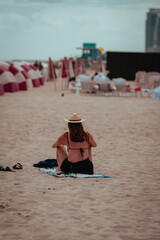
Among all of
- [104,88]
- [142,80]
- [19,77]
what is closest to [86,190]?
[104,88]

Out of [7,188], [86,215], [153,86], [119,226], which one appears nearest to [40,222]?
[86,215]

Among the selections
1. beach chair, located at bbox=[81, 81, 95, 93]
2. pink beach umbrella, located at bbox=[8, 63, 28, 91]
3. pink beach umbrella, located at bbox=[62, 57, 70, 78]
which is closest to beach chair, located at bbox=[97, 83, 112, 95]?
beach chair, located at bbox=[81, 81, 95, 93]

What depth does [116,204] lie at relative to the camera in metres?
4.62

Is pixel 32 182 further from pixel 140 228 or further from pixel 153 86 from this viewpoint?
pixel 153 86

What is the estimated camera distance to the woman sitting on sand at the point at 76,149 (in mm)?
5578

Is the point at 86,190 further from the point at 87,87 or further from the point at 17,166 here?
the point at 87,87

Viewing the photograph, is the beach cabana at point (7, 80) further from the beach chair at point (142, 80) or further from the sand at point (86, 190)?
the sand at point (86, 190)

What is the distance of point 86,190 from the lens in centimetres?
511

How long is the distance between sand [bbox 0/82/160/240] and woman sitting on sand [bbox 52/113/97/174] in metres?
0.23

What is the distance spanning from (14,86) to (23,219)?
16.9m

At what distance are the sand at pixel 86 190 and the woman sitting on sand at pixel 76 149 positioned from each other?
229 millimetres

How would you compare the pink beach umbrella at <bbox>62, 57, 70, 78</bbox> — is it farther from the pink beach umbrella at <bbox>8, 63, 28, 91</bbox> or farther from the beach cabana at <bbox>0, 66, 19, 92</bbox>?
the beach cabana at <bbox>0, 66, 19, 92</bbox>

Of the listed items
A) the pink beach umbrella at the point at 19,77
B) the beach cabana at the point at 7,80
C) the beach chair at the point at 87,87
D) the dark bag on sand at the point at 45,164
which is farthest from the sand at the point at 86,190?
the pink beach umbrella at the point at 19,77

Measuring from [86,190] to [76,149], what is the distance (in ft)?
2.38
